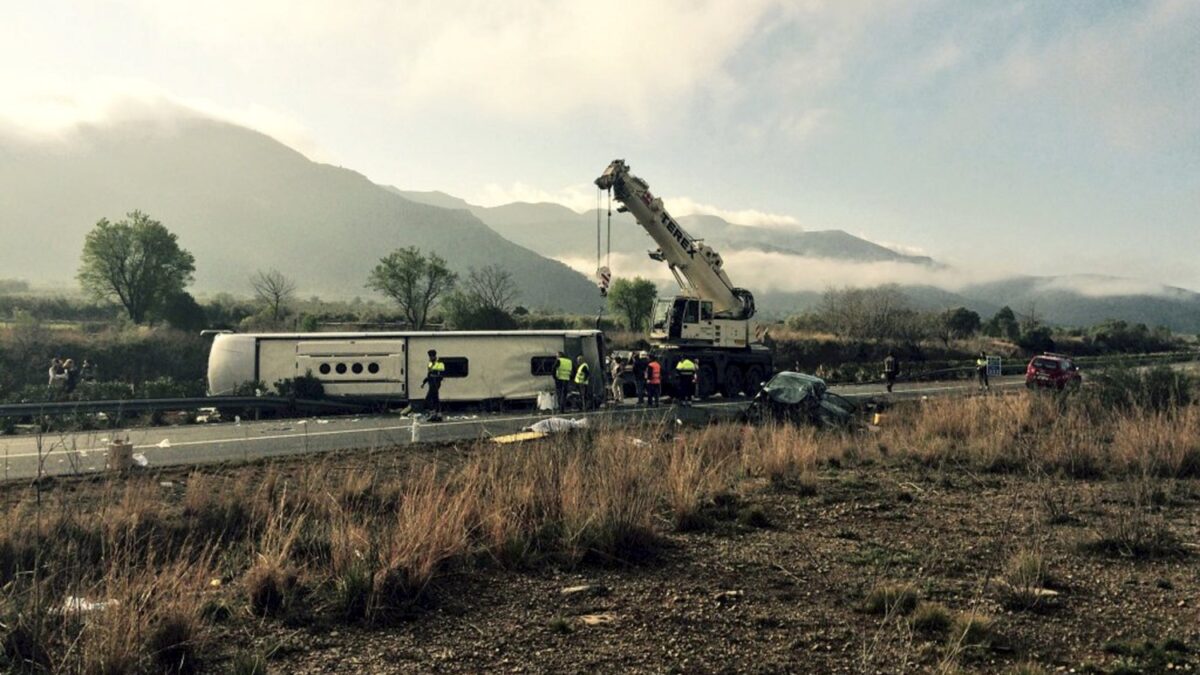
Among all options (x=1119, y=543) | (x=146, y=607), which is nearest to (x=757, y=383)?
(x=1119, y=543)

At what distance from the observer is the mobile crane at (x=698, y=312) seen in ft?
82.6

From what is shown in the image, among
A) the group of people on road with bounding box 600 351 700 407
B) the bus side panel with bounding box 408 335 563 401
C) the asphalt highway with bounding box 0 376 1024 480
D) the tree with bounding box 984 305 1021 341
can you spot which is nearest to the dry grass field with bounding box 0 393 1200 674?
the asphalt highway with bounding box 0 376 1024 480

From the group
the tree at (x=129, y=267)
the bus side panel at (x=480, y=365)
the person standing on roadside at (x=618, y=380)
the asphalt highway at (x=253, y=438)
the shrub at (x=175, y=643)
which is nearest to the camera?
→ the shrub at (x=175, y=643)

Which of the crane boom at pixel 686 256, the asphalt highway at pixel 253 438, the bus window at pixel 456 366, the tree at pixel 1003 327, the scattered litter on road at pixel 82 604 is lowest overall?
the asphalt highway at pixel 253 438

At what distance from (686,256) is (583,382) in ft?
27.3

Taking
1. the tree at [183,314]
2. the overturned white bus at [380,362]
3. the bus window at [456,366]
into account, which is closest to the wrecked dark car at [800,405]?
the overturned white bus at [380,362]

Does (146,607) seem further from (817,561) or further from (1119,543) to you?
(1119,543)

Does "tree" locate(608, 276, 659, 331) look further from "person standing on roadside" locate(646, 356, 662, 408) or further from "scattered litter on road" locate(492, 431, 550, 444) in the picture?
"scattered litter on road" locate(492, 431, 550, 444)

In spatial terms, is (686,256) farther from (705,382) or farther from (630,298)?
(630,298)

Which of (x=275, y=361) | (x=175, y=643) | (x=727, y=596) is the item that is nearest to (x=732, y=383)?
(x=275, y=361)

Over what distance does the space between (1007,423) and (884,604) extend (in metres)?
9.84

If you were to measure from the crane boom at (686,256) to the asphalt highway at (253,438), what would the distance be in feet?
22.6

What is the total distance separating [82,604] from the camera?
450cm

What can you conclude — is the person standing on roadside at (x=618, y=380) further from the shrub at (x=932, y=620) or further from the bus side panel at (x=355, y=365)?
the shrub at (x=932, y=620)
